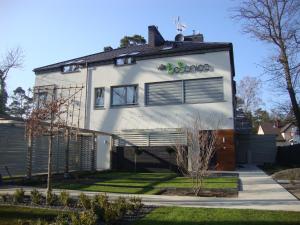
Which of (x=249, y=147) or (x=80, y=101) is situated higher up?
(x=80, y=101)

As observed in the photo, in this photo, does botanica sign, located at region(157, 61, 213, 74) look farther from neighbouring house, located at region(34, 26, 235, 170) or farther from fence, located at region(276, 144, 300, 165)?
fence, located at region(276, 144, 300, 165)

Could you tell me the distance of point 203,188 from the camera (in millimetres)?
12367

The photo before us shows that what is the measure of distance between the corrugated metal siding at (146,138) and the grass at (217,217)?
46.3ft

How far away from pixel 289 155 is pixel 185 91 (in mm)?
11427

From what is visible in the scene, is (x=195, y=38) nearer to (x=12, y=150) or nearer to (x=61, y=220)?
(x=12, y=150)

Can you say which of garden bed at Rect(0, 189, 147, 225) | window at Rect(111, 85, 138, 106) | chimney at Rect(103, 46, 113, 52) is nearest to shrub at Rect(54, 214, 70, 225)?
garden bed at Rect(0, 189, 147, 225)

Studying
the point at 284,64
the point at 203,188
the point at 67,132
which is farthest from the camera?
the point at 284,64

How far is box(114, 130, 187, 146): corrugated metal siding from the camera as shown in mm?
22656

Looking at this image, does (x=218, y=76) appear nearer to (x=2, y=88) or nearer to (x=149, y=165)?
(x=149, y=165)

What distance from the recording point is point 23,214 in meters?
7.72

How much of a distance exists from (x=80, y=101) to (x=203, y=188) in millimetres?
15680

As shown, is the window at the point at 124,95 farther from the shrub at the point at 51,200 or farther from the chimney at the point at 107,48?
the shrub at the point at 51,200

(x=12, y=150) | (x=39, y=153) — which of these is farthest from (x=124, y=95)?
(x=12, y=150)

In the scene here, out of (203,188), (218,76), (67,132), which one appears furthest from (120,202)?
(218,76)
